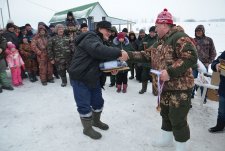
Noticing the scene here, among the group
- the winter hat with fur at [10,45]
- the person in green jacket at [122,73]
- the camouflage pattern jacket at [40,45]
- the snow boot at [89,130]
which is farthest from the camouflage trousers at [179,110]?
the winter hat with fur at [10,45]

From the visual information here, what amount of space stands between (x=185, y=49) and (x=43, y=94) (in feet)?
16.0

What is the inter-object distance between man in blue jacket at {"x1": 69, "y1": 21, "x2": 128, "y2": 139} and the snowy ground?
39cm

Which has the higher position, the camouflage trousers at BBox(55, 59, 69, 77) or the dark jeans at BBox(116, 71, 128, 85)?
Result: the camouflage trousers at BBox(55, 59, 69, 77)

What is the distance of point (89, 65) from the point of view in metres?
3.59

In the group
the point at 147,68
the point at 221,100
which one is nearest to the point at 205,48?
the point at 147,68

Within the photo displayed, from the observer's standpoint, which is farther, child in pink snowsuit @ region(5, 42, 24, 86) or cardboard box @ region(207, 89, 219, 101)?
child in pink snowsuit @ region(5, 42, 24, 86)

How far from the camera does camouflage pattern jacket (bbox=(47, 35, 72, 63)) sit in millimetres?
7156

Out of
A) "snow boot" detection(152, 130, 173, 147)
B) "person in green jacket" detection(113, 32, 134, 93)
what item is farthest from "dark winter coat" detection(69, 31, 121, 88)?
"person in green jacket" detection(113, 32, 134, 93)

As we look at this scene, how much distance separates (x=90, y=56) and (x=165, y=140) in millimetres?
1850

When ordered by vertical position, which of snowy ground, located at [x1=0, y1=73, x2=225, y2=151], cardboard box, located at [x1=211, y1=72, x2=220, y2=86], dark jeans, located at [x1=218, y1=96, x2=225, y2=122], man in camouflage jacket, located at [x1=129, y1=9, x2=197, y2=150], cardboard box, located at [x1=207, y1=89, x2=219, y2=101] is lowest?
snowy ground, located at [x1=0, y1=73, x2=225, y2=151]

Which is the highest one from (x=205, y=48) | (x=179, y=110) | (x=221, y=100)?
(x=205, y=48)

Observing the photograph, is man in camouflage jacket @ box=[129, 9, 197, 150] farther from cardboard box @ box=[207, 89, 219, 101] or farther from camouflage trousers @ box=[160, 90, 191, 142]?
cardboard box @ box=[207, 89, 219, 101]

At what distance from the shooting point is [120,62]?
Result: 3.68 m

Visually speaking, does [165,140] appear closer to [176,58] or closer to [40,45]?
[176,58]
